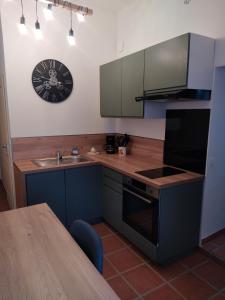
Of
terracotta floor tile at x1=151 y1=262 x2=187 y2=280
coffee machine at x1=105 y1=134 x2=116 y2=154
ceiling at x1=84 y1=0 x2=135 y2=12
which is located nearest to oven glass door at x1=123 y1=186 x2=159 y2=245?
terracotta floor tile at x1=151 y1=262 x2=187 y2=280

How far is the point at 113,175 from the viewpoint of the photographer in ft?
8.12

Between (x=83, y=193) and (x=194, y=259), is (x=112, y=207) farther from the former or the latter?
(x=194, y=259)

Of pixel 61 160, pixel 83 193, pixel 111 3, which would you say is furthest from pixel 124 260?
pixel 111 3

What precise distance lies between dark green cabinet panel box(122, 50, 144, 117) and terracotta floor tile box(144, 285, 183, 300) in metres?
1.63

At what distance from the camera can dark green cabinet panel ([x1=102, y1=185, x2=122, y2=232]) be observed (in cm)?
244

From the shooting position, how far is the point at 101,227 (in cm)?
276

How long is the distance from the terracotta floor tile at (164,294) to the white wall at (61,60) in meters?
2.13

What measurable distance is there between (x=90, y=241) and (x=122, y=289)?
0.95 meters

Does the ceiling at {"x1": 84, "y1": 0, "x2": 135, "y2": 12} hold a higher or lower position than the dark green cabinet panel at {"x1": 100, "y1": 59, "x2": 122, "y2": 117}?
higher

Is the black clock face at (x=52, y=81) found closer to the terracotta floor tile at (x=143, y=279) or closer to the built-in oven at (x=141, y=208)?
the built-in oven at (x=141, y=208)

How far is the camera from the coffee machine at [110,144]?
3.19 m

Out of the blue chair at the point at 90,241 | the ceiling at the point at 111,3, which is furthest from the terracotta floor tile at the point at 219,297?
the ceiling at the point at 111,3

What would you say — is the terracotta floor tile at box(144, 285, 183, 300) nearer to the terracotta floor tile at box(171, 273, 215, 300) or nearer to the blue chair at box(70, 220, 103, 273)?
the terracotta floor tile at box(171, 273, 215, 300)

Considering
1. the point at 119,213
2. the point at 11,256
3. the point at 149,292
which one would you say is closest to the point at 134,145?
the point at 119,213
